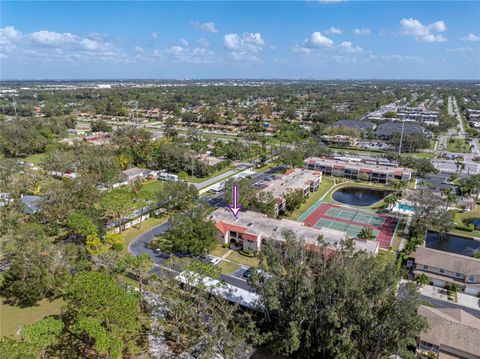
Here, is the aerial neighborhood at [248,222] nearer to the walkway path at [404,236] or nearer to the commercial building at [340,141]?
the walkway path at [404,236]

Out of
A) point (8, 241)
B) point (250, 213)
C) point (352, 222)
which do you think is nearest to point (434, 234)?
point (352, 222)

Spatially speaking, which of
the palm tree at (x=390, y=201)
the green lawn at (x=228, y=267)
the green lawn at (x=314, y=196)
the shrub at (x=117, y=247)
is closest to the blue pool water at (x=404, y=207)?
the palm tree at (x=390, y=201)

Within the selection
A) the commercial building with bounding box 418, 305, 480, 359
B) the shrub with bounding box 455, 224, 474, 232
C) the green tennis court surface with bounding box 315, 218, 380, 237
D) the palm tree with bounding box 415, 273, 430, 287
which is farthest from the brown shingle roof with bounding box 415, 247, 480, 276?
the shrub with bounding box 455, 224, 474, 232

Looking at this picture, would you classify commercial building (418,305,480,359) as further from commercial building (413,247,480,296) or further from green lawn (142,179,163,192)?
green lawn (142,179,163,192)

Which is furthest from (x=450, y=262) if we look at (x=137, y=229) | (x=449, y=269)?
(x=137, y=229)

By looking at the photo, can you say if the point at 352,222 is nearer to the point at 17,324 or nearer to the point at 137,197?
the point at 137,197
